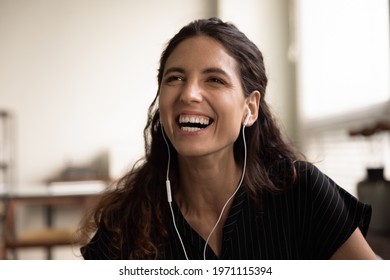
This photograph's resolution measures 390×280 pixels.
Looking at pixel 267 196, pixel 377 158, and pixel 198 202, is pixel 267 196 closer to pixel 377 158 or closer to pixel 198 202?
pixel 198 202

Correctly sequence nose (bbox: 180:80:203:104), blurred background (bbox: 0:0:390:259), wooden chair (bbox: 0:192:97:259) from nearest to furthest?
nose (bbox: 180:80:203:104), blurred background (bbox: 0:0:390:259), wooden chair (bbox: 0:192:97:259)

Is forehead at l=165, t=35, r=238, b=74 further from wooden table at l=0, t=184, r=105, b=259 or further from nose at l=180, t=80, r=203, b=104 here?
wooden table at l=0, t=184, r=105, b=259

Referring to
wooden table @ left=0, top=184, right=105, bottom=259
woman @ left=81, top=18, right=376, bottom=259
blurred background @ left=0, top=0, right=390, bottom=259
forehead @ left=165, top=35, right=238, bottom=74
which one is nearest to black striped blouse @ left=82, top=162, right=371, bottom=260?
woman @ left=81, top=18, right=376, bottom=259

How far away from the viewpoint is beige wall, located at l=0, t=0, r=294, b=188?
3.49 feet

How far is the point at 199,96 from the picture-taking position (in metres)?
0.61

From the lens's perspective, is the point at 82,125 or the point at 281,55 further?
the point at 82,125

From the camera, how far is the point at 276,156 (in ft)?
2.42

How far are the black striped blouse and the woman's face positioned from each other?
5.0 inches

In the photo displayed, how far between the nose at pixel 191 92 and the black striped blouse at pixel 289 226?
19 cm

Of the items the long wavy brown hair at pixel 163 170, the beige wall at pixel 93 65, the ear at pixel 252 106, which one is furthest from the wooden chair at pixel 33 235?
the ear at pixel 252 106

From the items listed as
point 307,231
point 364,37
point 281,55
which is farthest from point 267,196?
point 364,37

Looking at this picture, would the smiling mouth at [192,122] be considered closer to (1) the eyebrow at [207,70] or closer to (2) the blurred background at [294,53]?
(1) the eyebrow at [207,70]

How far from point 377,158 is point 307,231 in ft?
2.11

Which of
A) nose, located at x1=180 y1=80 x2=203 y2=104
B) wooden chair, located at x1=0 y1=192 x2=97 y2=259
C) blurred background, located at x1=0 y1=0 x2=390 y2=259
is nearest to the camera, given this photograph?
nose, located at x1=180 y1=80 x2=203 y2=104
